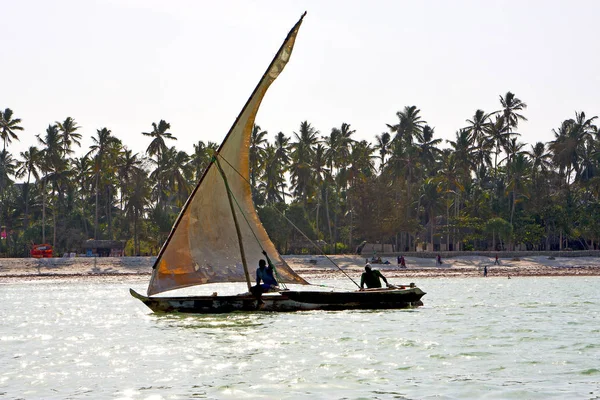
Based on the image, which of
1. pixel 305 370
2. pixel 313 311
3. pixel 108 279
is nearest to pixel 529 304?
pixel 313 311

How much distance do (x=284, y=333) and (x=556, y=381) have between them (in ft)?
30.7

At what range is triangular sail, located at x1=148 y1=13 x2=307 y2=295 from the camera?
25.3m

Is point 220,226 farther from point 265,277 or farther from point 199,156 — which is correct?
point 199,156

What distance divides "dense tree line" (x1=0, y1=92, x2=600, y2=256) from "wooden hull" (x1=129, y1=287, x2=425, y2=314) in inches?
2240

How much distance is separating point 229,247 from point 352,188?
2586 inches

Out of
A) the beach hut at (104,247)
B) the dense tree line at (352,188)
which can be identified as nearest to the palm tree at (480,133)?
the dense tree line at (352,188)

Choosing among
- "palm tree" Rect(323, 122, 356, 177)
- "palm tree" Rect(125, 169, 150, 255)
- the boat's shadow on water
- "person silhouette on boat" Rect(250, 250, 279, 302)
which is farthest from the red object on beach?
"person silhouette on boat" Rect(250, 250, 279, 302)

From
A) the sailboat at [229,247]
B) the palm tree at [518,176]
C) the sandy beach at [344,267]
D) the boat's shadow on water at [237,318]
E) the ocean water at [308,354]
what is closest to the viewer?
the ocean water at [308,354]

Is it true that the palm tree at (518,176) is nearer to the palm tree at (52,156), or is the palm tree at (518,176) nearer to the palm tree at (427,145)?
the palm tree at (427,145)

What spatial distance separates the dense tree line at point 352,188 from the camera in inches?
3430

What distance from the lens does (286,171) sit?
318 ft

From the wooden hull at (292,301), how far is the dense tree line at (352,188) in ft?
187

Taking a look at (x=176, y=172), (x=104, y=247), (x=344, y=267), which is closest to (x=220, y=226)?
(x=344, y=267)

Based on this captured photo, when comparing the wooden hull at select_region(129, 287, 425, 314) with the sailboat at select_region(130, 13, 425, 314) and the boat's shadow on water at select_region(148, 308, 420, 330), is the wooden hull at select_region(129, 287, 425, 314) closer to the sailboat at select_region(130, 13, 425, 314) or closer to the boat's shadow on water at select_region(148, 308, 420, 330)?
the sailboat at select_region(130, 13, 425, 314)
